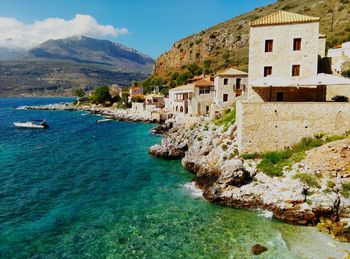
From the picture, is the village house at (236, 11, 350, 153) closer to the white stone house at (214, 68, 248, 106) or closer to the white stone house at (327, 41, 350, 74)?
the white stone house at (327, 41, 350, 74)

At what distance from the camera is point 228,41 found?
109m

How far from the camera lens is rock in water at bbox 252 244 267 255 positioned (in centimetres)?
1459

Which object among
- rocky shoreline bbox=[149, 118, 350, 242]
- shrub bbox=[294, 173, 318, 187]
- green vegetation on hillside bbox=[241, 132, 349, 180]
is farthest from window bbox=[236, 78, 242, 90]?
shrub bbox=[294, 173, 318, 187]

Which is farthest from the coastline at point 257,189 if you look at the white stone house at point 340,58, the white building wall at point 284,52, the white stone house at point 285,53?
the white stone house at point 340,58

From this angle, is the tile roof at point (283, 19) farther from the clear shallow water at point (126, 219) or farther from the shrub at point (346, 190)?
the clear shallow water at point (126, 219)

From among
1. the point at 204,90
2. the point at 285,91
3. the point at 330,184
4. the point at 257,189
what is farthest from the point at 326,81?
the point at 204,90

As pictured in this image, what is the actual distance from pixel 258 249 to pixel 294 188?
19.4ft

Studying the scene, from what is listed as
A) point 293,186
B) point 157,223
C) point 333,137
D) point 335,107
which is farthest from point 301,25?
point 157,223

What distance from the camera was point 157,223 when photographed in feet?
59.0

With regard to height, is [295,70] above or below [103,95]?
below

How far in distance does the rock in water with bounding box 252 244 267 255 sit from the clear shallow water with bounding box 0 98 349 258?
0.31m

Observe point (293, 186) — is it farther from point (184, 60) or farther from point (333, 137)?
point (184, 60)

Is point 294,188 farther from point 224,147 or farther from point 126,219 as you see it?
point 126,219

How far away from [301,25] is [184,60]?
A: 96.0m
